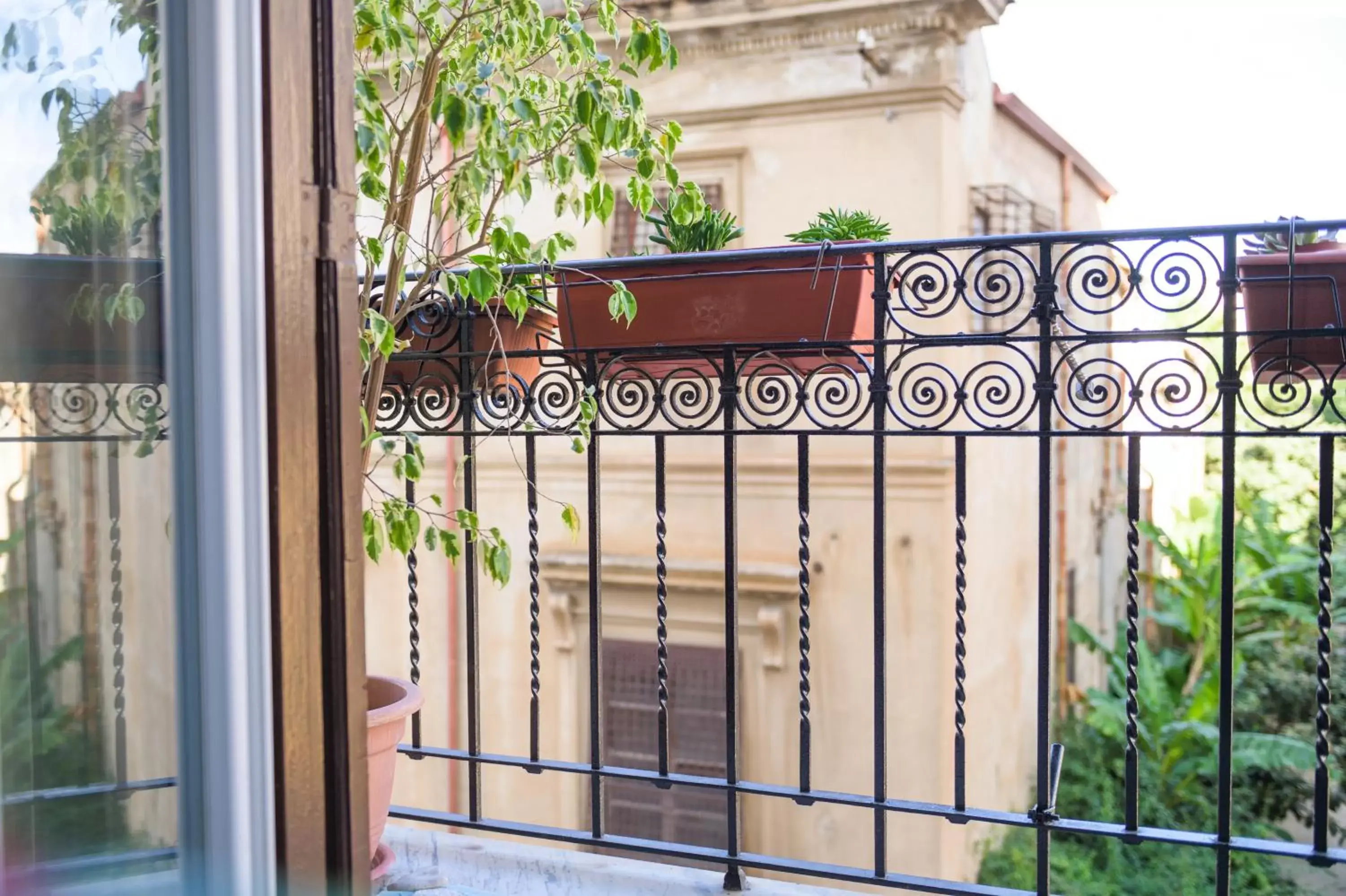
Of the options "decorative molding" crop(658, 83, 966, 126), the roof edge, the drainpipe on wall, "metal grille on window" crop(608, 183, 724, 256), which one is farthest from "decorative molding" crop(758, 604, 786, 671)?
the roof edge

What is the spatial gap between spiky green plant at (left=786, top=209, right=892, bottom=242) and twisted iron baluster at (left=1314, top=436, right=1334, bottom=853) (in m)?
0.83

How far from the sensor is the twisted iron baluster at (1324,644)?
5.29 ft

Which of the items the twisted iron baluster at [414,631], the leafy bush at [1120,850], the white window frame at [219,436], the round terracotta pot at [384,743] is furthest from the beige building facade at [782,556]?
the white window frame at [219,436]

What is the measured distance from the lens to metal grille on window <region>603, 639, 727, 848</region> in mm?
6145

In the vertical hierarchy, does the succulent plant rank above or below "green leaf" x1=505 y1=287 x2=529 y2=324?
above

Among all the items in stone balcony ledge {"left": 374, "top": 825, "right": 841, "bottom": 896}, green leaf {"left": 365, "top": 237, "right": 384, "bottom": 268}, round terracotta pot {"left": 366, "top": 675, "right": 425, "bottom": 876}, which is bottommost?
stone balcony ledge {"left": 374, "top": 825, "right": 841, "bottom": 896}

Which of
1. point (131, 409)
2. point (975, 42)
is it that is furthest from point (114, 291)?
point (975, 42)

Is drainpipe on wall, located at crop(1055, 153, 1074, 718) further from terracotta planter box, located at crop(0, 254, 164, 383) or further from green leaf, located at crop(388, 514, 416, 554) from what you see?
terracotta planter box, located at crop(0, 254, 164, 383)

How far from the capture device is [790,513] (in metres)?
6.17

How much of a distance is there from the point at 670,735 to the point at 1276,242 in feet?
16.3

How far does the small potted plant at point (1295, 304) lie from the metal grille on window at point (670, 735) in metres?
4.53

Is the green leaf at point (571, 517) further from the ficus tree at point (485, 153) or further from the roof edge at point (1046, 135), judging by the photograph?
the roof edge at point (1046, 135)

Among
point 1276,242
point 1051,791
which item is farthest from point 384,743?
point 1276,242

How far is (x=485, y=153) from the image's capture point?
1530mm
